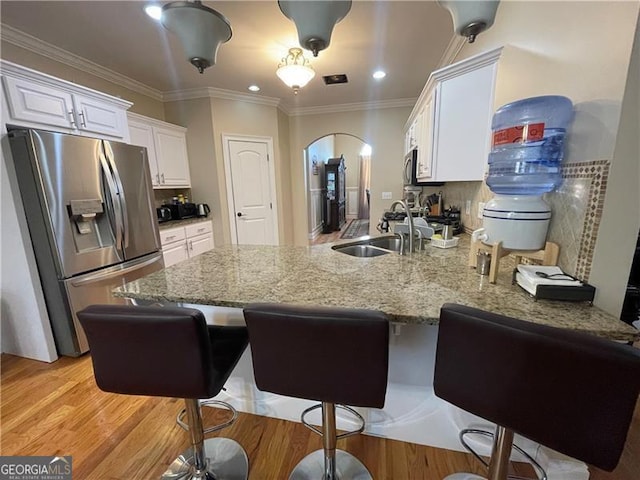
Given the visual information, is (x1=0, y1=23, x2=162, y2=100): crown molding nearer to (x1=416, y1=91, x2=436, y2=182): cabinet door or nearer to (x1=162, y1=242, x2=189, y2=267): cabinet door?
(x1=162, y1=242, x2=189, y2=267): cabinet door

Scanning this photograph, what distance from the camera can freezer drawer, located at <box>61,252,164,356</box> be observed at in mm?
2121

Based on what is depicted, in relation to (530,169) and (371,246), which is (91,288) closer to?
(371,246)

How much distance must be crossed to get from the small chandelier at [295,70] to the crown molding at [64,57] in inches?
78.9

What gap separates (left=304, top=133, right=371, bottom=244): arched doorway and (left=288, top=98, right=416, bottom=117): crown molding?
5.96 feet

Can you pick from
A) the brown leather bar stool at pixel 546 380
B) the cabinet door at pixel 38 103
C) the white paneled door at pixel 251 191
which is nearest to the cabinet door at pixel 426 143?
the brown leather bar stool at pixel 546 380

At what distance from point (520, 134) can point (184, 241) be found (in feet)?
11.4

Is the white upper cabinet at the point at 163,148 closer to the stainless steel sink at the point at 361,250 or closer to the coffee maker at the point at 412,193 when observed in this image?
the stainless steel sink at the point at 361,250

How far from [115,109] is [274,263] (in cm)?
238

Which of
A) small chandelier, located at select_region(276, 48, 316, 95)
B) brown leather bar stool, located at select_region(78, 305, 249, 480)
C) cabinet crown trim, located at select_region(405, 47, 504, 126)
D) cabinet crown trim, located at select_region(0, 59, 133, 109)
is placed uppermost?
small chandelier, located at select_region(276, 48, 316, 95)

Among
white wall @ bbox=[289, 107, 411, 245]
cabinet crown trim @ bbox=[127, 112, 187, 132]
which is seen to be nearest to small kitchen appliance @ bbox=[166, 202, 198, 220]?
cabinet crown trim @ bbox=[127, 112, 187, 132]

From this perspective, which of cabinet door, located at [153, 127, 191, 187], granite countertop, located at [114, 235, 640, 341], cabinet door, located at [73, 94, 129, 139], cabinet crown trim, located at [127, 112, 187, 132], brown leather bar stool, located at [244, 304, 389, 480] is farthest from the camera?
cabinet door, located at [153, 127, 191, 187]

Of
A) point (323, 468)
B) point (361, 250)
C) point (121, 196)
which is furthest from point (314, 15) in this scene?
point (121, 196)

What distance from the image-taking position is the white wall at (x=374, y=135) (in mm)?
4605

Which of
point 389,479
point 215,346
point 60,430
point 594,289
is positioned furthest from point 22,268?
point 594,289
